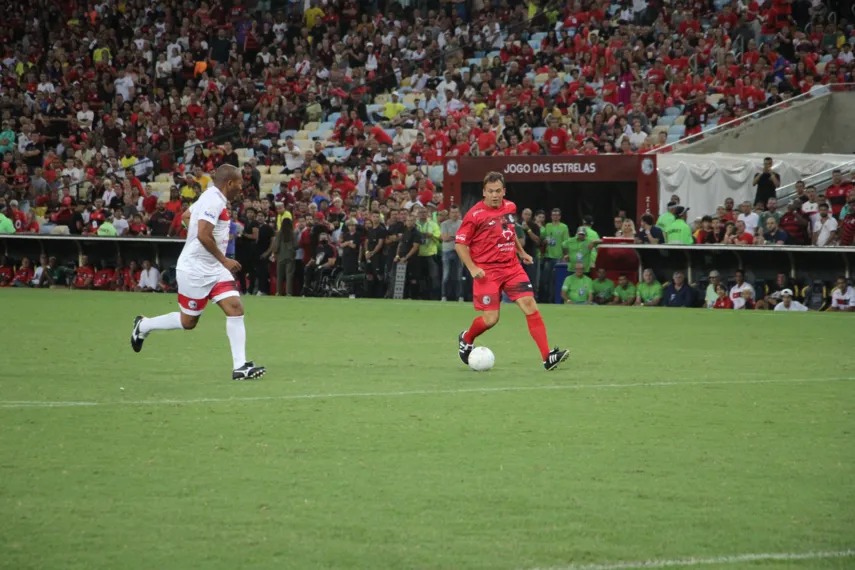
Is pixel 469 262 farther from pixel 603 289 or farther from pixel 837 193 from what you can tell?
pixel 837 193

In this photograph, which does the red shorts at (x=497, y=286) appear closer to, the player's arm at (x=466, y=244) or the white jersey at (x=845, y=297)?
the player's arm at (x=466, y=244)

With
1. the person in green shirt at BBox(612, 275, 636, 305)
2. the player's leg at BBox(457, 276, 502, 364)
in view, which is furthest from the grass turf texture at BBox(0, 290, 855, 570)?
the person in green shirt at BBox(612, 275, 636, 305)

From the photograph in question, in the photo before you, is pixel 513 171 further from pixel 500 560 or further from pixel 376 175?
pixel 500 560

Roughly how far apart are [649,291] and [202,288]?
520 inches

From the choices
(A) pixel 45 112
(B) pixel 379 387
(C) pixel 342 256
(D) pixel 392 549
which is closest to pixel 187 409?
(B) pixel 379 387

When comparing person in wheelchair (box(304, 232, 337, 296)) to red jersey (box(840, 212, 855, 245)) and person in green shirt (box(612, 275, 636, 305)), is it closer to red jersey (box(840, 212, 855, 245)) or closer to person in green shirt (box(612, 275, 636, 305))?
person in green shirt (box(612, 275, 636, 305))

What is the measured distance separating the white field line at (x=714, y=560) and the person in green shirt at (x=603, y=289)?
18.8 m

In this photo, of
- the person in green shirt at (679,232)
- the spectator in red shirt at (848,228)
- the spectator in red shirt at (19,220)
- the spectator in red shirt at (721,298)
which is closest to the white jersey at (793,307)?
the spectator in red shirt at (721,298)

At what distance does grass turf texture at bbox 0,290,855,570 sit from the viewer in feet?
18.5

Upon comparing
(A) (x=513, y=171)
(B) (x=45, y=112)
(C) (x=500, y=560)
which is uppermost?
(B) (x=45, y=112)

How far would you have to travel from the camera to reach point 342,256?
27.0m

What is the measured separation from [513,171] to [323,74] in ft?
37.1

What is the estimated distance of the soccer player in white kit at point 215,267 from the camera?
11453 millimetres

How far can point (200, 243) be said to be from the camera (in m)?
11.6
